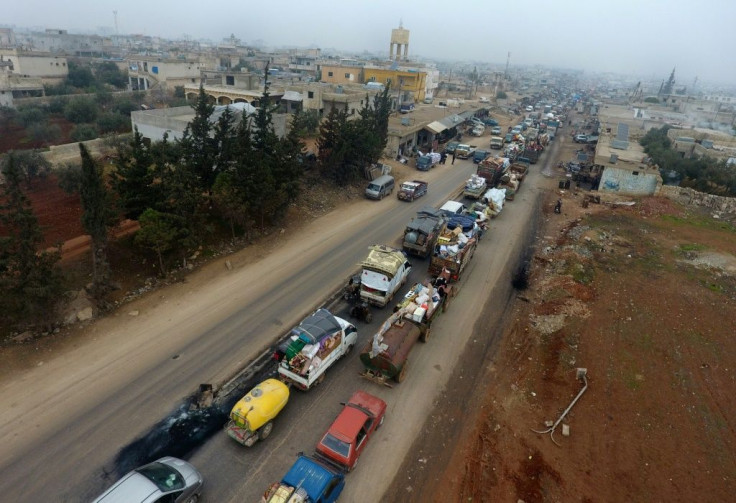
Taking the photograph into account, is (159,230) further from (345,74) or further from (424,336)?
(345,74)

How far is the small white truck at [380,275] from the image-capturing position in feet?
57.4

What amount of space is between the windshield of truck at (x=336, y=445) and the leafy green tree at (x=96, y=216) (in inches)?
445

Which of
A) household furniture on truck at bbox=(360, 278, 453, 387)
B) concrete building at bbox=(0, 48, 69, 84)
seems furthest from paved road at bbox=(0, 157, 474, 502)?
concrete building at bbox=(0, 48, 69, 84)

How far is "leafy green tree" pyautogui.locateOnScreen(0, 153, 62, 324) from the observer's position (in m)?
13.2

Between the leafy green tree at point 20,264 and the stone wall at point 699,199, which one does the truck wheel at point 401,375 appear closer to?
the leafy green tree at point 20,264

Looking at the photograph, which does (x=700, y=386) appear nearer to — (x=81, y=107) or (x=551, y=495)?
(x=551, y=495)

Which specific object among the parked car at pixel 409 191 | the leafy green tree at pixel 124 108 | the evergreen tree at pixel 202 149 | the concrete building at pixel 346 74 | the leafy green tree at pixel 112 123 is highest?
the concrete building at pixel 346 74

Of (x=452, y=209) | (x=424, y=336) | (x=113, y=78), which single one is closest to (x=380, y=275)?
(x=424, y=336)

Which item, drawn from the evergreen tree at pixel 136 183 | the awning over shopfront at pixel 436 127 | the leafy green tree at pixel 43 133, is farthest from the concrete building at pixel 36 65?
the evergreen tree at pixel 136 183

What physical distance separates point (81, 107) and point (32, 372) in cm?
4592

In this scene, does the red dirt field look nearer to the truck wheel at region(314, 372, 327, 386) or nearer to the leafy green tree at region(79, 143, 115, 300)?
the leafy green tree at region(79, 143, 115, 300)

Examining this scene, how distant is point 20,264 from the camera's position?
44.1 ft

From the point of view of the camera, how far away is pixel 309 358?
12922 millimetres

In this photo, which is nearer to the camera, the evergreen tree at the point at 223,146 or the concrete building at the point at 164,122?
the evergreen tree at the point at 223,146
